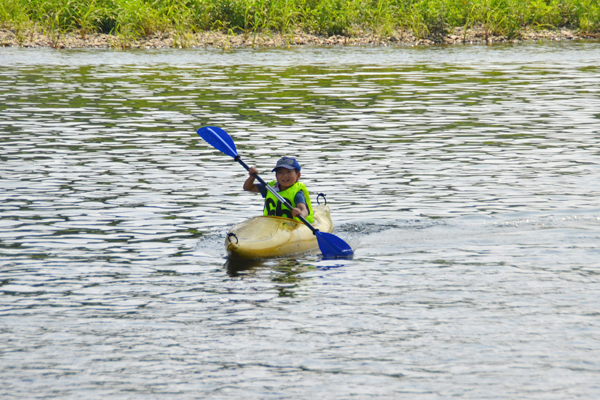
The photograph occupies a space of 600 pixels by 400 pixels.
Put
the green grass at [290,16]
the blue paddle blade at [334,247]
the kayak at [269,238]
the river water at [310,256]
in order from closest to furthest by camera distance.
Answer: the river water at [310,256] < the kayak at [269,238] < the blue paddle blade at [334,247] < the green grass at [290,16]

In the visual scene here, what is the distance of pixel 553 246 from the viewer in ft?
28.1

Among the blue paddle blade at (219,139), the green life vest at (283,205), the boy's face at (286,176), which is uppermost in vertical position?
the blue paddle blade at (219,139)

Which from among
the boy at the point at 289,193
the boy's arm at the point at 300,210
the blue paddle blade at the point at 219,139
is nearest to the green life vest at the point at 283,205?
the boy at the point at 289,193

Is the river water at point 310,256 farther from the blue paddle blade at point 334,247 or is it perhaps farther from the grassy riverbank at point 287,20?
the grassy riverbank at point 287,20

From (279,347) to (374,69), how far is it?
2134 centimetres

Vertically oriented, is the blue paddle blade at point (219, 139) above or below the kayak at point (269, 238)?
above

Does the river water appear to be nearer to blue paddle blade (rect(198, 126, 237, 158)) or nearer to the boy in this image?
the boy

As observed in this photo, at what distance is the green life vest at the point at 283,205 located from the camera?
9008mm

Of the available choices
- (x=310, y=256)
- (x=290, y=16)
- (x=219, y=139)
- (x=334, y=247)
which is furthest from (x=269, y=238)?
(x=290, y=16)

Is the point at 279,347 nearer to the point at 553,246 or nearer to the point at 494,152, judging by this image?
the point at 553,246

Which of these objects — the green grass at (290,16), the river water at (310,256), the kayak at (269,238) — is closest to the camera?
the river water at (310,256)

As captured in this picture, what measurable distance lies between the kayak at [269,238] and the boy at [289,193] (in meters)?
0.15

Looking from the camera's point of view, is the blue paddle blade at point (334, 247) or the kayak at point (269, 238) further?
the blue paddle blade at point (334, 247)

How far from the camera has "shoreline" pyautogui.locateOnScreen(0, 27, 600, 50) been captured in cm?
3325
